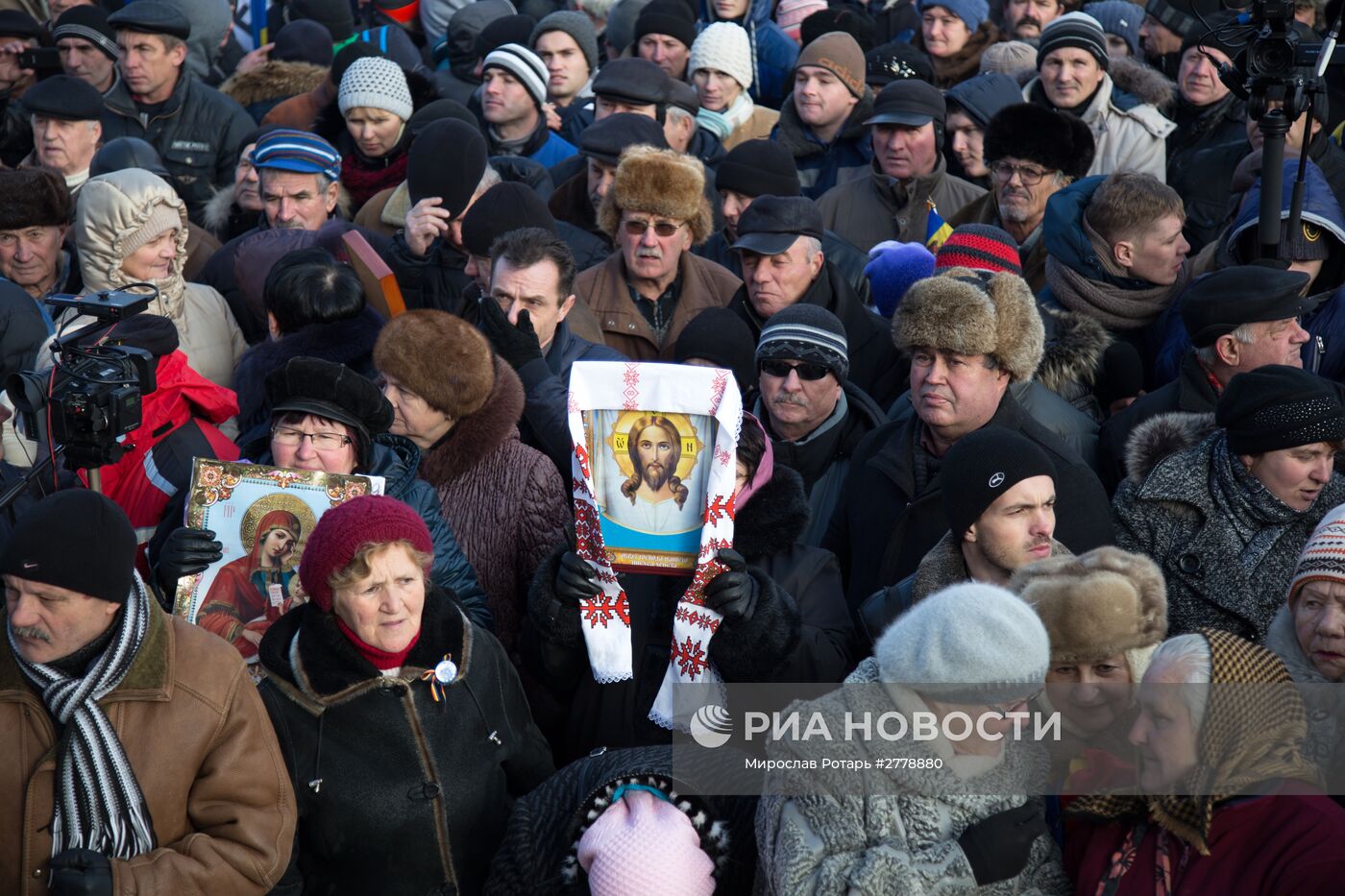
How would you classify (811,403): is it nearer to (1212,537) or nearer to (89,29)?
(1212,537)

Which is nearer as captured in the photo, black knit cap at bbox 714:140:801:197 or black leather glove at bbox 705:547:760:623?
black leather glove at bbox 705:547:760:623

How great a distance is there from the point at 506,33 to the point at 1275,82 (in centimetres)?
552

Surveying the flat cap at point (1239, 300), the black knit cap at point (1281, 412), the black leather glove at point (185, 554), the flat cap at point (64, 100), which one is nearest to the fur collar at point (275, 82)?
the flat cap at point (64, 100)

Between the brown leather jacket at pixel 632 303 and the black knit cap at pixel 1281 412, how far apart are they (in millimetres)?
2506

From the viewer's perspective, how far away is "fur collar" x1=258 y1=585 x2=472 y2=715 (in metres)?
3.94

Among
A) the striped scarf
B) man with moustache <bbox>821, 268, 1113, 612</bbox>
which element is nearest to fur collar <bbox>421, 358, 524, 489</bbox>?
man with moustache <bbox>821, 268, 1113, 612</bbox>

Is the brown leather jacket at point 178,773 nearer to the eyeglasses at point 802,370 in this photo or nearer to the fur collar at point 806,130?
the eyeglasses at point 802,370

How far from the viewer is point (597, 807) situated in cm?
370

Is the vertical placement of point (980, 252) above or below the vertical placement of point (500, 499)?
above

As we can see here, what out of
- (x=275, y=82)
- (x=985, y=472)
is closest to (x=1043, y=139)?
(x=985, y=472)

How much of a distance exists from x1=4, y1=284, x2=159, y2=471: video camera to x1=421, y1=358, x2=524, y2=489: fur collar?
35.3 inches

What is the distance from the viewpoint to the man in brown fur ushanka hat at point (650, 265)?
6539 mm

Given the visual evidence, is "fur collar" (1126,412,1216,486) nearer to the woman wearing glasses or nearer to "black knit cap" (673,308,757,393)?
"black knit cap" (673,308,757,393)

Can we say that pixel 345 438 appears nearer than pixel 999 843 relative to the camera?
No
